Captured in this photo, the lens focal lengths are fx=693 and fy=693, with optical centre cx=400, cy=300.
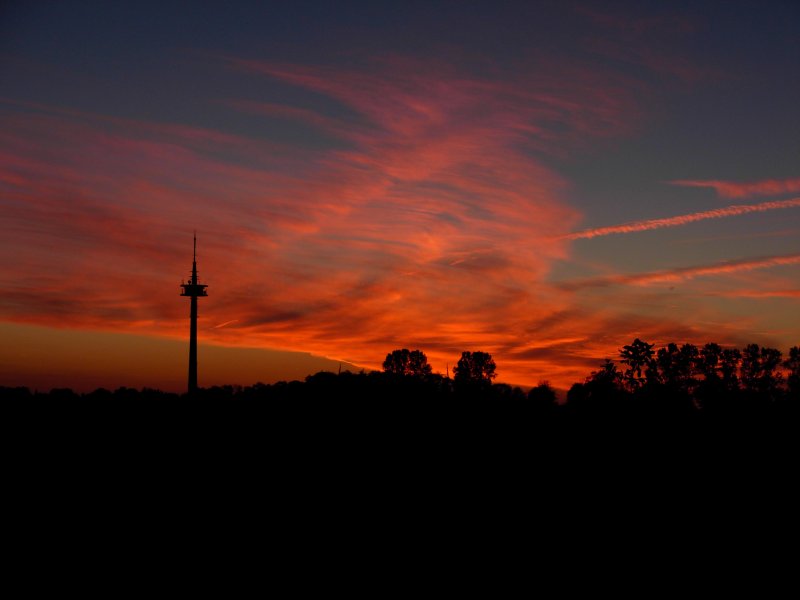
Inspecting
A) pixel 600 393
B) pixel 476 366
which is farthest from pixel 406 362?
pixel 600 393

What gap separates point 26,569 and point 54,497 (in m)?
7.79

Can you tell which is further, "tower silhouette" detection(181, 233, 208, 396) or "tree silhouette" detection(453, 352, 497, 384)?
"tree silhouette" detection(453, 352, 497, 384)

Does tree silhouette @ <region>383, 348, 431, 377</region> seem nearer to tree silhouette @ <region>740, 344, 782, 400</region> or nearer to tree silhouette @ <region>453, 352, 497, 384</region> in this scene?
tree silhouette @ <region>453, 352, 497, 384</region>

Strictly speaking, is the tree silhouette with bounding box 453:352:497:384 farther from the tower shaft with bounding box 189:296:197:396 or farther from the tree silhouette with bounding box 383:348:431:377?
the tower shaft with bounding box 189:296:197:396

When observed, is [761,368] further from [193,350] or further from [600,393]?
[193,350]

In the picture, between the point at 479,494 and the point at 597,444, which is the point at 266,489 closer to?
the point at 479,494

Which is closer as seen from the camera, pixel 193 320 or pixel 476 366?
pixel 193 320

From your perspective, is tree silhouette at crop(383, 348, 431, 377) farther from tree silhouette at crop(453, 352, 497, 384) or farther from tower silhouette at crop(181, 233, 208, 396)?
tower silhouette at crop(181, 233, 208, 396)

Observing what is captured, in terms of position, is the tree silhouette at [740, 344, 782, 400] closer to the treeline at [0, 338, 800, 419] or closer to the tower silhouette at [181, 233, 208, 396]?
the treeline at [0, 338, 800, 419]

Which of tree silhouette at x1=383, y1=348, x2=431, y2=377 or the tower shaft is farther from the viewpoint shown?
tree silhouette at x1=383, y1=348, x2=431, y2=377

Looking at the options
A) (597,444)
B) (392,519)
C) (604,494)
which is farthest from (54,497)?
(597,444)

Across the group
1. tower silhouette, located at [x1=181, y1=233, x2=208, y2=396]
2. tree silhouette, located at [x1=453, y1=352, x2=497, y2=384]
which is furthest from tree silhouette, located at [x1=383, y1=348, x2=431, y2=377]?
tower silhouette, located at [x1=181, y1=233, x2=208, y2=396]

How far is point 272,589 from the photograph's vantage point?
3541 centimetres

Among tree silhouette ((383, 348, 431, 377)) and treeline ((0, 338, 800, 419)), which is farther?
tree silhouette ((383, 348, 431, 377))
